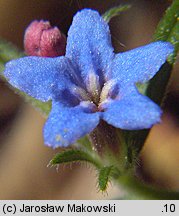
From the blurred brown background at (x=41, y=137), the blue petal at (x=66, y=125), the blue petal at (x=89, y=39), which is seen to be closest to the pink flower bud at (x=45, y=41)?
the blue petal at (x=89, y=39)

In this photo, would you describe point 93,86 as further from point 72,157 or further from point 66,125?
point 66,125

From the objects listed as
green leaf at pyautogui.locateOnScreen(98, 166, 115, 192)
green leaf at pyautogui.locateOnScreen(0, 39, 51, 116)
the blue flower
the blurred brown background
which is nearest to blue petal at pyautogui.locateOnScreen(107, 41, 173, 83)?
the blue flower

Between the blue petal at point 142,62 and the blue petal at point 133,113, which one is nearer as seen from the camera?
the blue petal at point 133,113

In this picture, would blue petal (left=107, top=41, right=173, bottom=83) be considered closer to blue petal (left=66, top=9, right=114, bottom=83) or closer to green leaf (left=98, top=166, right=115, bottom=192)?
blue petal (left=66, top=9, right=114, bottom=83)

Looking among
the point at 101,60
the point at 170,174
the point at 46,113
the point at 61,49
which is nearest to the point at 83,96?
the point at 101,60

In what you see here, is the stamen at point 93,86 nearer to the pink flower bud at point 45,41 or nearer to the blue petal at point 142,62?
the blue petal at point 142,62

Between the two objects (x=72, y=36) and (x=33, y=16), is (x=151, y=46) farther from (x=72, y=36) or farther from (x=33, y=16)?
(x=33, y=16)

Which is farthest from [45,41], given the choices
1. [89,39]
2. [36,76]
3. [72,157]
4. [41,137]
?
[41,137]

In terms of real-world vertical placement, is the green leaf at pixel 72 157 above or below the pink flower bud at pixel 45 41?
below
